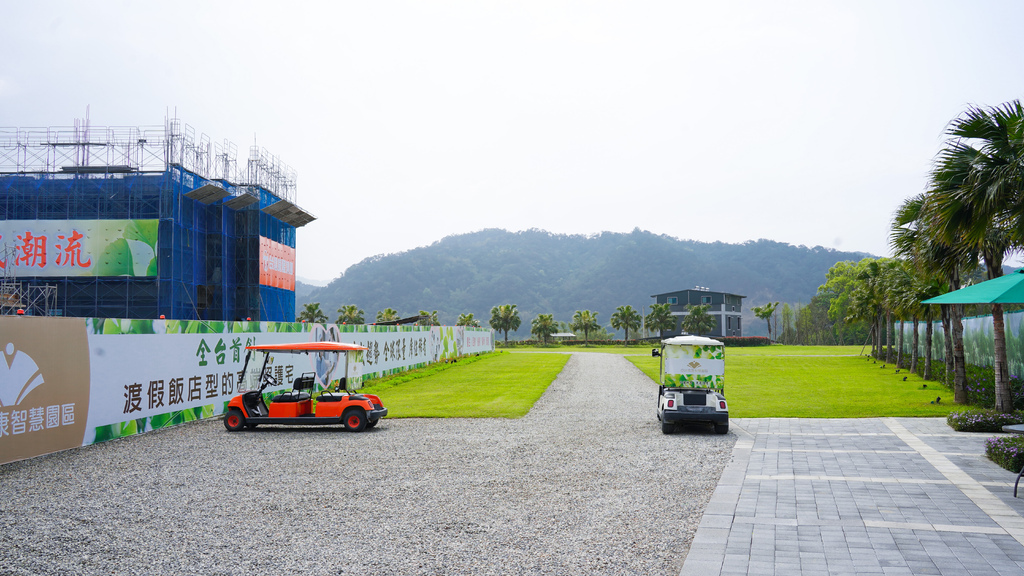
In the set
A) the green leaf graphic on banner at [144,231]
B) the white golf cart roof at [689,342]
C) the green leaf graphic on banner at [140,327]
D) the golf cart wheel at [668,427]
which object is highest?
the green leaf graphic on banner at [144,231]

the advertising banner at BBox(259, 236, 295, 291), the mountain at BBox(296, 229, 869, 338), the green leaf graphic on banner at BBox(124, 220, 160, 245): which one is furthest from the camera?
the mountain at BBox(296, 229, 869, 338)

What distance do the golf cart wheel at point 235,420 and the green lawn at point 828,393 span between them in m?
11.3

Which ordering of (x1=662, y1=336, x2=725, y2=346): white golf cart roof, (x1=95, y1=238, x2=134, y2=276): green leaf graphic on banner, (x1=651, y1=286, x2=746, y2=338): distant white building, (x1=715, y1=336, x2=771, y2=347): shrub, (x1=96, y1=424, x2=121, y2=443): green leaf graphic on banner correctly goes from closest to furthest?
(x1=96, y1=424, x2=121, y2=443): green leaf graphic on banner → (x1=662, y1=336, x2=725, y2=346): white golf cart roof → (x1=95, y1=238, x2=134, y2=276): green leaf graphic on banner → (x1=715, y1=336, x2=771, y2=347): shrub → (x1=651, y1=286, x2=746, y2=338): distant white building

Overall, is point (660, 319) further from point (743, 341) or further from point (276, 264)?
point (276, 264)

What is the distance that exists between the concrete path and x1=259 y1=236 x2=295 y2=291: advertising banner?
47.4m

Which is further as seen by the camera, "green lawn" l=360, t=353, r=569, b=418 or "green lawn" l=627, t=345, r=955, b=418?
"green lawn" l=360, t=353, r=569, b=418

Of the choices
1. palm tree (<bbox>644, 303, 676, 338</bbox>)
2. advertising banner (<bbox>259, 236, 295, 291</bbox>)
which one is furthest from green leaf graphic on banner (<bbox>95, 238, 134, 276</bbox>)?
palm tree (<bbox>644, 303, 676, 338</bbox>)

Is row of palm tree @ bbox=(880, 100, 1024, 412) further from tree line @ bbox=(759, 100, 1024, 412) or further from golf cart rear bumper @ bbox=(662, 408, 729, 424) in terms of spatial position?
golf cart rear bumper @ bbox=(662, 408, 729, 424)

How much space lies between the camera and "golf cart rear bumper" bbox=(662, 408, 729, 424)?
13305 mm

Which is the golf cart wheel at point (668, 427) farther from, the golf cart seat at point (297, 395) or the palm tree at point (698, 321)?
the palm tree at point (698, 321)

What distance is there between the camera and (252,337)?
17516mm

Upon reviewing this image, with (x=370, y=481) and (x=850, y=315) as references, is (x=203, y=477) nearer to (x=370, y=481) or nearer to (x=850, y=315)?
(x=370, y=481)

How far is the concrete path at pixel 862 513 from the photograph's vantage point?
548 centimetres

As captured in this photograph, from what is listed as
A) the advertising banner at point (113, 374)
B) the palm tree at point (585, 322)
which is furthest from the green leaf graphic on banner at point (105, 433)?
the palm tree at point (585, 322)
